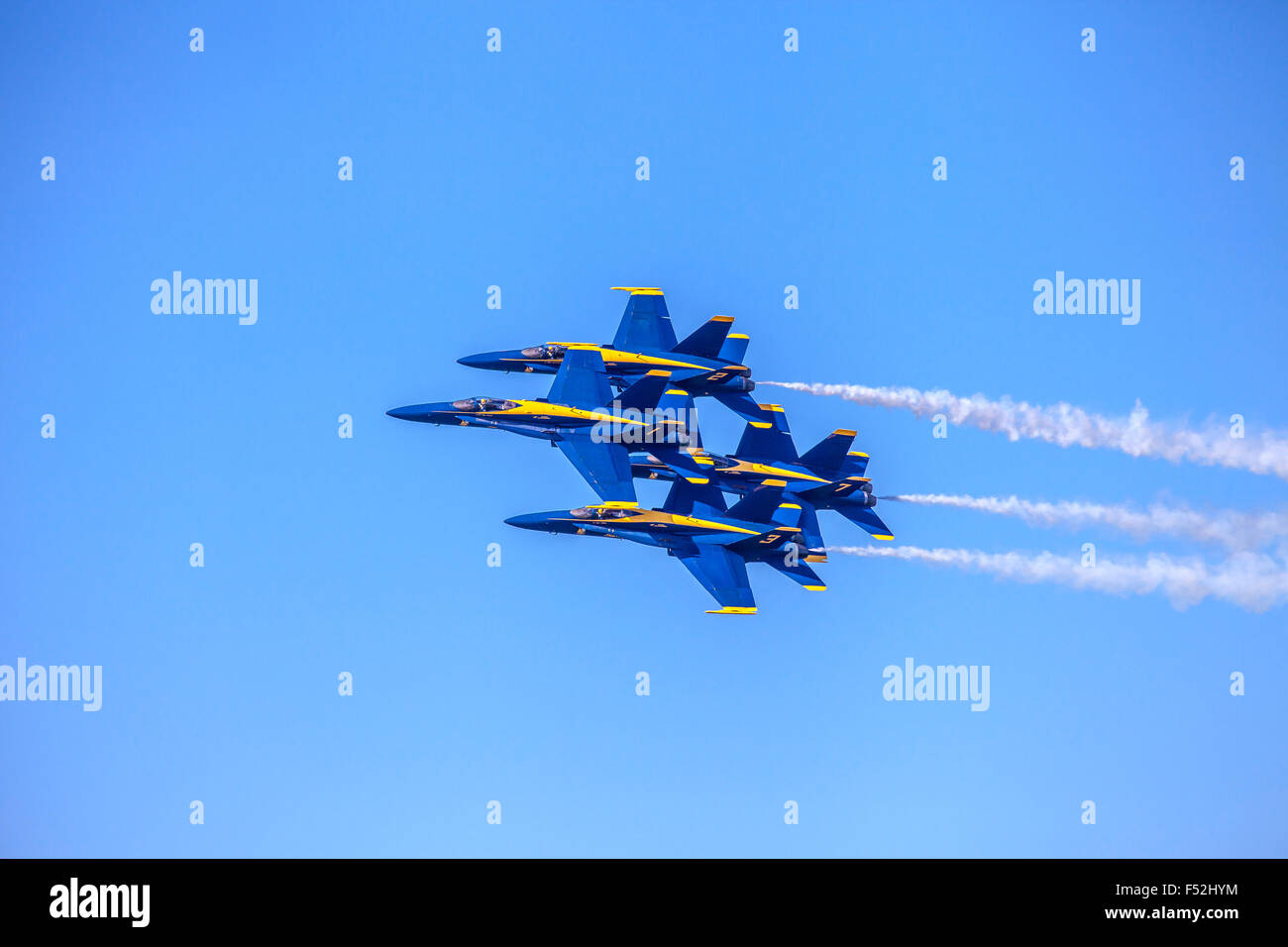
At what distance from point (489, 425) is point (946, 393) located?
67.8 ft

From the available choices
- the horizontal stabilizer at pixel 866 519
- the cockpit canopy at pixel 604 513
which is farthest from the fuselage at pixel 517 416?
the horizontal stabilizer at pixel 866 519

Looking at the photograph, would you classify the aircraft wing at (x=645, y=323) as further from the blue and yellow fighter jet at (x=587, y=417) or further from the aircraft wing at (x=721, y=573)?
the aircraft wing at (x=721, y=573)

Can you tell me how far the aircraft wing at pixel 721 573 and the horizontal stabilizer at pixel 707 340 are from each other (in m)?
9.81

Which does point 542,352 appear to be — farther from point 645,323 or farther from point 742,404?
point 742,404

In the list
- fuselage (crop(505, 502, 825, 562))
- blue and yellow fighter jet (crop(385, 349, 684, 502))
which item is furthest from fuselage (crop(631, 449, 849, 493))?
fuselage (crop(505, 502, 825, 562))

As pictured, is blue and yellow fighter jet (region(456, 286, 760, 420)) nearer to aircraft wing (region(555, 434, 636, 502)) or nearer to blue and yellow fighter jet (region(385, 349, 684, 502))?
blue and yellow fighter jet (region(385, 349, 684, 502))

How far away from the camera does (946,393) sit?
284 feet

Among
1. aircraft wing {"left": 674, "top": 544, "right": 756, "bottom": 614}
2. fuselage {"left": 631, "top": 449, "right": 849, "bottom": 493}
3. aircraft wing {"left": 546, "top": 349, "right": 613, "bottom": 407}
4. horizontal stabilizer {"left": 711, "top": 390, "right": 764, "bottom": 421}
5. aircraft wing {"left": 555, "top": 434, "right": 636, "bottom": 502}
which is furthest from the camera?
horizontal stabilizer {"left": 711, "top": 390, "right": 764, "bottom": 421}

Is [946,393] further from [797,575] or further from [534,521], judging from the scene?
[534,521]

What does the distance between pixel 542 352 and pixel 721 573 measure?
13.6 metres

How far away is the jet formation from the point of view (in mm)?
80562

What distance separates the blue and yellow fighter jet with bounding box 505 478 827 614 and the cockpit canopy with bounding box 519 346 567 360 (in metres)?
7.83
